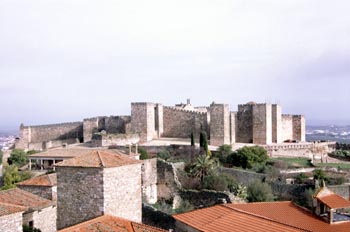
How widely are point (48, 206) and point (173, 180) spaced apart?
992 centimetres

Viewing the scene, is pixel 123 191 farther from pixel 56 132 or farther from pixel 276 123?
pixel 56 132

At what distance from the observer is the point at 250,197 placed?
23562mm

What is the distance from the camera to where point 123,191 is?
520 inches

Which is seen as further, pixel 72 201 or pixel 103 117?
pixel 103 117

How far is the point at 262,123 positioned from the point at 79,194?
83.7 ft

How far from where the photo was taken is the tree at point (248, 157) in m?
29.4

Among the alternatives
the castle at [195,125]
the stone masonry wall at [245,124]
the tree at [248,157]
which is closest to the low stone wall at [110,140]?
the castle at [195,125]

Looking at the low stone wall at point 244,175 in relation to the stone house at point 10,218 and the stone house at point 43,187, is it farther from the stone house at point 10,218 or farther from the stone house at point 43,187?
the stone house at point 10,218

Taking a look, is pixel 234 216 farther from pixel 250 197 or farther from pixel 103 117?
pixel 103 117

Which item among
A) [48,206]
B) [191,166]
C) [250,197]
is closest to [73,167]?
[48,206]

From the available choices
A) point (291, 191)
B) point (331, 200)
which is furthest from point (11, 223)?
point (291, 191)

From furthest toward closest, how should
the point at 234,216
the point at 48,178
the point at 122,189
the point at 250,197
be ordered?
the point at 250,197 → the point at 48,178 → the point at 234,216 → the point at 122,189

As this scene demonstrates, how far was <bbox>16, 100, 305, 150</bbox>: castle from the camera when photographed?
35.4 m

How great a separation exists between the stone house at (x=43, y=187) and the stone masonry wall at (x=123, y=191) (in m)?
6.75
